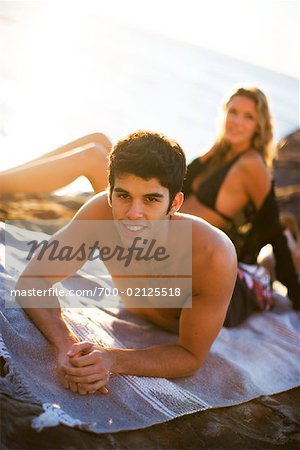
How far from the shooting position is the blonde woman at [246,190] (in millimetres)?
2840

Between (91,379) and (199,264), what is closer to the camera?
(91,379)

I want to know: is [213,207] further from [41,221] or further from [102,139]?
[41,221]

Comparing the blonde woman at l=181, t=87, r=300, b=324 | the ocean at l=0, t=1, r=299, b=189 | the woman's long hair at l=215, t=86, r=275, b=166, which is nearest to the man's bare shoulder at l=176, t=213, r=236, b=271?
the blonde woman at l=181, t=87, r=300, b=324

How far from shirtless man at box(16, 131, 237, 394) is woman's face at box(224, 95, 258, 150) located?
130 centimetres

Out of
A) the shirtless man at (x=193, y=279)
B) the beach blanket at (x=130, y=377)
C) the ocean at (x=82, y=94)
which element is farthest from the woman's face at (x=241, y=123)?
the shirtless man at (x=193, y=279)

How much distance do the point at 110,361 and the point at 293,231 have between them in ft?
8.46

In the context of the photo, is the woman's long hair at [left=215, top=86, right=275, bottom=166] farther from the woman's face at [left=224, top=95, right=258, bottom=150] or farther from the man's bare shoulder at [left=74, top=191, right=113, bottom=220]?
the man's bare shoulder at [left=74, top=191, right=113, bottom=220]

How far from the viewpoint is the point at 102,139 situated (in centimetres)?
268

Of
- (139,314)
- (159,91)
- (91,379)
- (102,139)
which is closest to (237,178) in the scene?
(102,139)

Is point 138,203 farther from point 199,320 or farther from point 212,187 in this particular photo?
point 212,187

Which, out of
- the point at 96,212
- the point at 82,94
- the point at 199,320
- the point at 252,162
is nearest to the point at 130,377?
the point at 199,320

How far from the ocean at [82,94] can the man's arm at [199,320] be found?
1295 millimetres

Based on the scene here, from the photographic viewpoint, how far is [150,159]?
161cm

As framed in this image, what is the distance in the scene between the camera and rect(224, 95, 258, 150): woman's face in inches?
119
